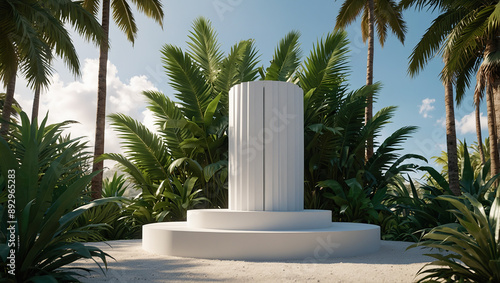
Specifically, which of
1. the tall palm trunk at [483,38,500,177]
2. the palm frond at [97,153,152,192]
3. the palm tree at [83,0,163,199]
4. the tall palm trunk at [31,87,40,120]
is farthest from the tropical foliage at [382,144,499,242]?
the tall palm trunk at [31,87,40,120]

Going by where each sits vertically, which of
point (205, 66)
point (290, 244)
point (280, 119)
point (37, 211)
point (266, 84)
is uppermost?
point (205, 66)

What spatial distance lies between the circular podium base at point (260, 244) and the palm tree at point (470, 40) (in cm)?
782

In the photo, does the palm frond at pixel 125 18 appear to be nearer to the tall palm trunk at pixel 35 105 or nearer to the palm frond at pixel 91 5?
A: the palm frond at pixel 91 5

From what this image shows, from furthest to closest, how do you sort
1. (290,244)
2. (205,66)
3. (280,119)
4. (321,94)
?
(205,66)
(321,94)
(280,119)
(290,244)

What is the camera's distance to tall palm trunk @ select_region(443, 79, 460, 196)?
1116 centimetres

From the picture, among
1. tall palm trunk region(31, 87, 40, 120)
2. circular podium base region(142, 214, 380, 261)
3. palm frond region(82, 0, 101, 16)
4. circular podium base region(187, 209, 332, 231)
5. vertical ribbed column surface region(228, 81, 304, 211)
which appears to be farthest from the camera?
tall palm trunk region(31, 87, 40, 120)

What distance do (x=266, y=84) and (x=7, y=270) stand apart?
4.42 meters

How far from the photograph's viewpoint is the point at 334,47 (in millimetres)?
10016

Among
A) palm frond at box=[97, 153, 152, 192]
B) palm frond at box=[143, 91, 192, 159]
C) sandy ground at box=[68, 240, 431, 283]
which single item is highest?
palm frond at box=[143, 91, 192, 159]

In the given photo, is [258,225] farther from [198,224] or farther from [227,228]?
[198,224]

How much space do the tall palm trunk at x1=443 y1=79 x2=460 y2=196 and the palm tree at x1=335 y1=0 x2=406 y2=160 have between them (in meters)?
2.66

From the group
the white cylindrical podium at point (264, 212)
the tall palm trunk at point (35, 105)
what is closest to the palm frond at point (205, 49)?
the white cylindrical podium at point (264, 212)

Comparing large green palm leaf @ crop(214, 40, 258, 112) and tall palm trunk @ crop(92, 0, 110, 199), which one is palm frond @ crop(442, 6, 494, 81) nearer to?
large green palm leaf @ crop(214, 40, 258, 112)

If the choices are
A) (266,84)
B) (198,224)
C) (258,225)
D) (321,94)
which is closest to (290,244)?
(258,225)
